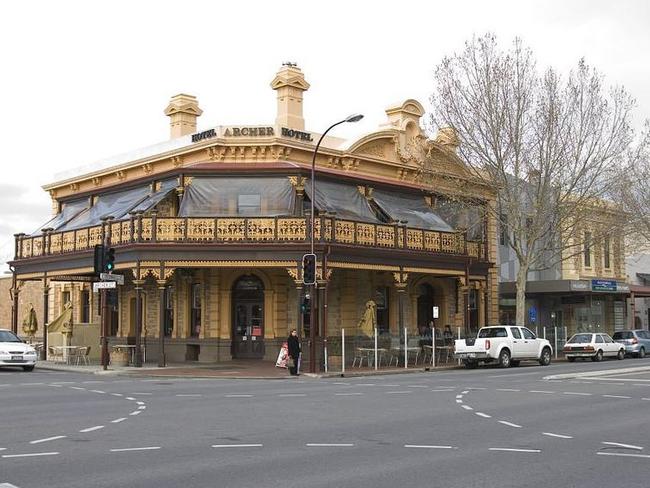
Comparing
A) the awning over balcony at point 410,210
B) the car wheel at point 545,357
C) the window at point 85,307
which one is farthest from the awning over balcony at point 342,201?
the window at point 85,307

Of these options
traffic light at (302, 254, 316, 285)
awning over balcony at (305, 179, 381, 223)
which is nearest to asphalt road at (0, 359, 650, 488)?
traffic light at (302, 254, 316, 285)

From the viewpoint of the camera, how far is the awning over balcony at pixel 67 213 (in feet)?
121

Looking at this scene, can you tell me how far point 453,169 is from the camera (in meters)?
35.0

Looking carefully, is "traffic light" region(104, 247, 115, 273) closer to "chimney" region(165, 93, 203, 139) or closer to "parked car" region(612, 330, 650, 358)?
"chimney" region(165, 93, 203, 139)

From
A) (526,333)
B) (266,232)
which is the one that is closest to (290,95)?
(266,232)

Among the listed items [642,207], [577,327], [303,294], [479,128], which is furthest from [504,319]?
[303,294]

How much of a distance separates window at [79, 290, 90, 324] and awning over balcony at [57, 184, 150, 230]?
3979mm

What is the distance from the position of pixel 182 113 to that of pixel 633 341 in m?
23.7

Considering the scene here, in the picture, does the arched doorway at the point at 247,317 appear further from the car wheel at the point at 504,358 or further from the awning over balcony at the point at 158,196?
the car wheel at the point at 504,358

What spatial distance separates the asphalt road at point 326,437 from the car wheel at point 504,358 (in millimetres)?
10442

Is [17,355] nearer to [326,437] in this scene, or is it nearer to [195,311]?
[195,311]

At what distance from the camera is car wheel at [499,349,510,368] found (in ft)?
100

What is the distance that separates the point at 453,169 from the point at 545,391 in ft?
57.3

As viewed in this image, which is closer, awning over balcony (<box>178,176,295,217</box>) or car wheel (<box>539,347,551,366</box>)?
awning over balcony (<box>178,176,295,217</box>)
